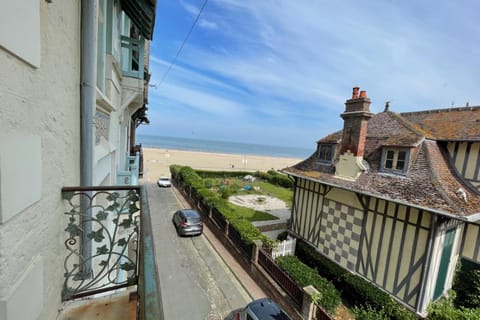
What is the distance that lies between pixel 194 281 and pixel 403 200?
7371 mm

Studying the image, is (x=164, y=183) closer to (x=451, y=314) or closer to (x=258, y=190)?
(x=258, y=190)

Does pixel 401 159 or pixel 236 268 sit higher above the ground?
pixel 401 159

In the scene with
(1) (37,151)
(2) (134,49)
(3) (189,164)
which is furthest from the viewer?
(3) (189,164)

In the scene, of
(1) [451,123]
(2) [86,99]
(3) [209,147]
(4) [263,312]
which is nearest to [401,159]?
(1) [451,123]

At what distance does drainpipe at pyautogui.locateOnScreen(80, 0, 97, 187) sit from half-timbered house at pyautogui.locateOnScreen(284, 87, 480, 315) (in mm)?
7584

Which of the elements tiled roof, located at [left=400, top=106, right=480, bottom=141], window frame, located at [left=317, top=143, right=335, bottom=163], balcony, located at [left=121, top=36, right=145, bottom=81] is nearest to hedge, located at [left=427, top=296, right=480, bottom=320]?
tiled roof, located at [left=400, top=106, right=480, bottom=141]

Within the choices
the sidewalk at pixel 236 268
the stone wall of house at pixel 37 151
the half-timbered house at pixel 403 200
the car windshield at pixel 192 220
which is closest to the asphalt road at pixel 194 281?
the sidewalk at pixel 236 268

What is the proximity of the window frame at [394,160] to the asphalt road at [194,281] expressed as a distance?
21.3 ft

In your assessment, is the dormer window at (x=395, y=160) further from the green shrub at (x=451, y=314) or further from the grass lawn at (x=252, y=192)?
the grass lawn at (x=252, y=192)

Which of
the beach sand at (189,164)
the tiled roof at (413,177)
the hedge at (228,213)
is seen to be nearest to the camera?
the tiled roof at (413,177)

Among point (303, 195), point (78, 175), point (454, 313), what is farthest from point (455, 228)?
point (78, 175)

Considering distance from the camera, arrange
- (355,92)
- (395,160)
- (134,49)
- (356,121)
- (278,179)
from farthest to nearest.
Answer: (278,179) → (355,92) → (356,121) → (395,160) → (134,49)

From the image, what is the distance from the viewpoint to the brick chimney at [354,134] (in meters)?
7.89

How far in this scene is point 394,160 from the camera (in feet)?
24.3
